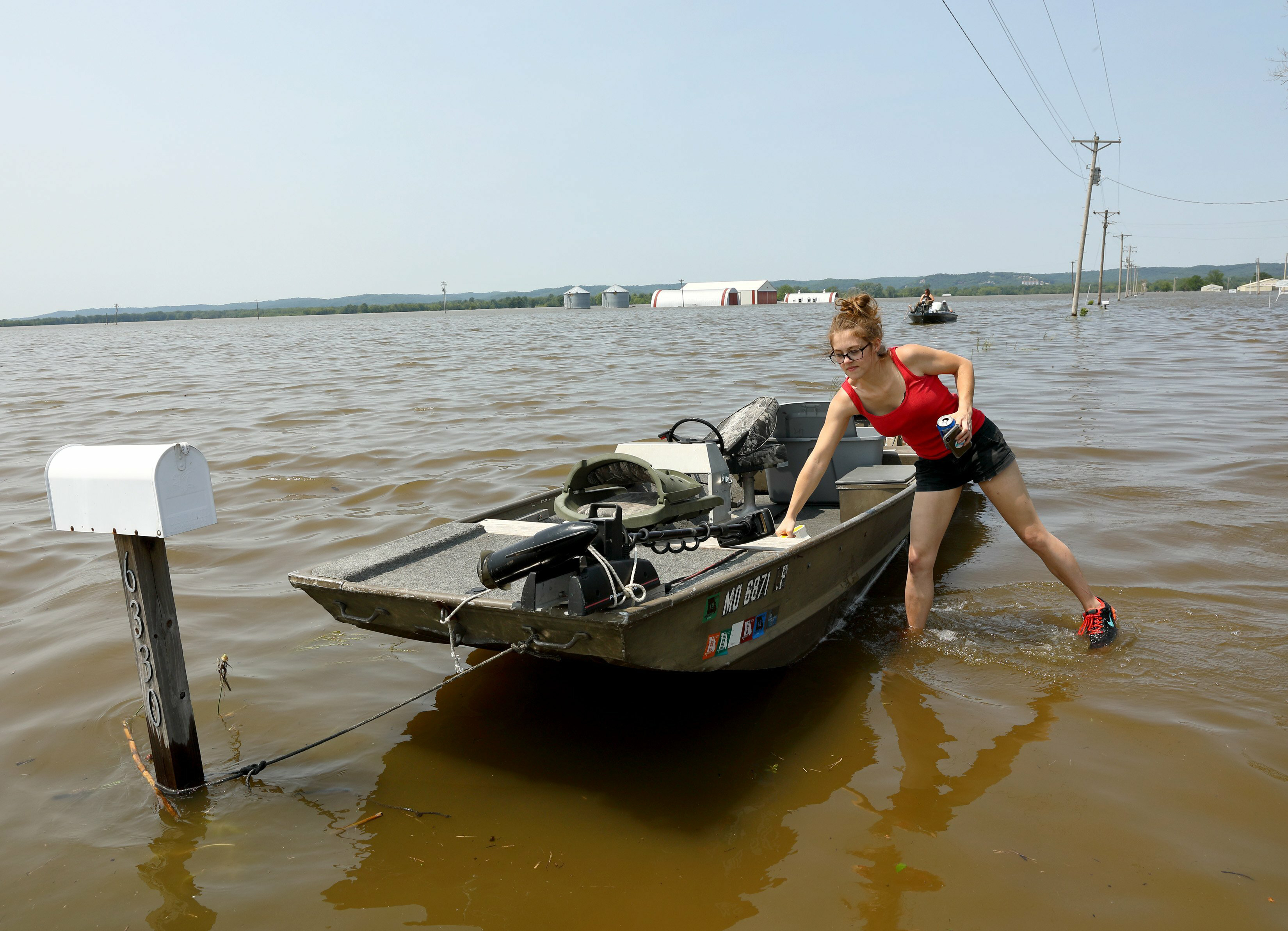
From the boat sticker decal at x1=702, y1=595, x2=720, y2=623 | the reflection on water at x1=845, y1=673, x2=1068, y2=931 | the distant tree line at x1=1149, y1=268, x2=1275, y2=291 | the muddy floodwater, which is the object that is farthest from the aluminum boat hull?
the distant tree line at x1=1149, y1=268, x2=1275, y2=291

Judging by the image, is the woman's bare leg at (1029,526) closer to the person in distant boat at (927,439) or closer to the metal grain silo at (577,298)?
the person in distant boat at (927,439)

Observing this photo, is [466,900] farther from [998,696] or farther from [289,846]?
[998,696]

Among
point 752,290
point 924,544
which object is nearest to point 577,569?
point 924,544

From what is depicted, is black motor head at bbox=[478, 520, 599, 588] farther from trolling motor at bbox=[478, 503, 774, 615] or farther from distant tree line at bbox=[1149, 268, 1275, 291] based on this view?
distant tree line at bbox=[1149, 268, 1275, 291]

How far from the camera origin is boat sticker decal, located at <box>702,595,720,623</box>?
138 inches

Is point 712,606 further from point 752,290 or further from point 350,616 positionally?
point 752,290

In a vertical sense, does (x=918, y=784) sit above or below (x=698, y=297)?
below

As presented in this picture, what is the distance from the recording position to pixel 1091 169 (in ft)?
134

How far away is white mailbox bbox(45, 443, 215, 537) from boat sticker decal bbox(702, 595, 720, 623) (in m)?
1.92

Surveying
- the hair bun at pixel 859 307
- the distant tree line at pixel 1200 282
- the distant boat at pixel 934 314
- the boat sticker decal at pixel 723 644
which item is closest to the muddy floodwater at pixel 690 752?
the boat sticker decal at pixel 723 644

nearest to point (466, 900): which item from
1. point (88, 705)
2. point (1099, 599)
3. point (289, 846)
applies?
point (289, 846)

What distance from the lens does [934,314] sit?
131ft

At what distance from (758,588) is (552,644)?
41.0 inches

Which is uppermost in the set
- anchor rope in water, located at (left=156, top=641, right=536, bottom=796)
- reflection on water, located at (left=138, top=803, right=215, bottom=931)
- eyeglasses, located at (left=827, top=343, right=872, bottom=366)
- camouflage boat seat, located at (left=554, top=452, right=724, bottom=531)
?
eyeglasses, located at (left=827, top=343, right=872, bottom=366)
